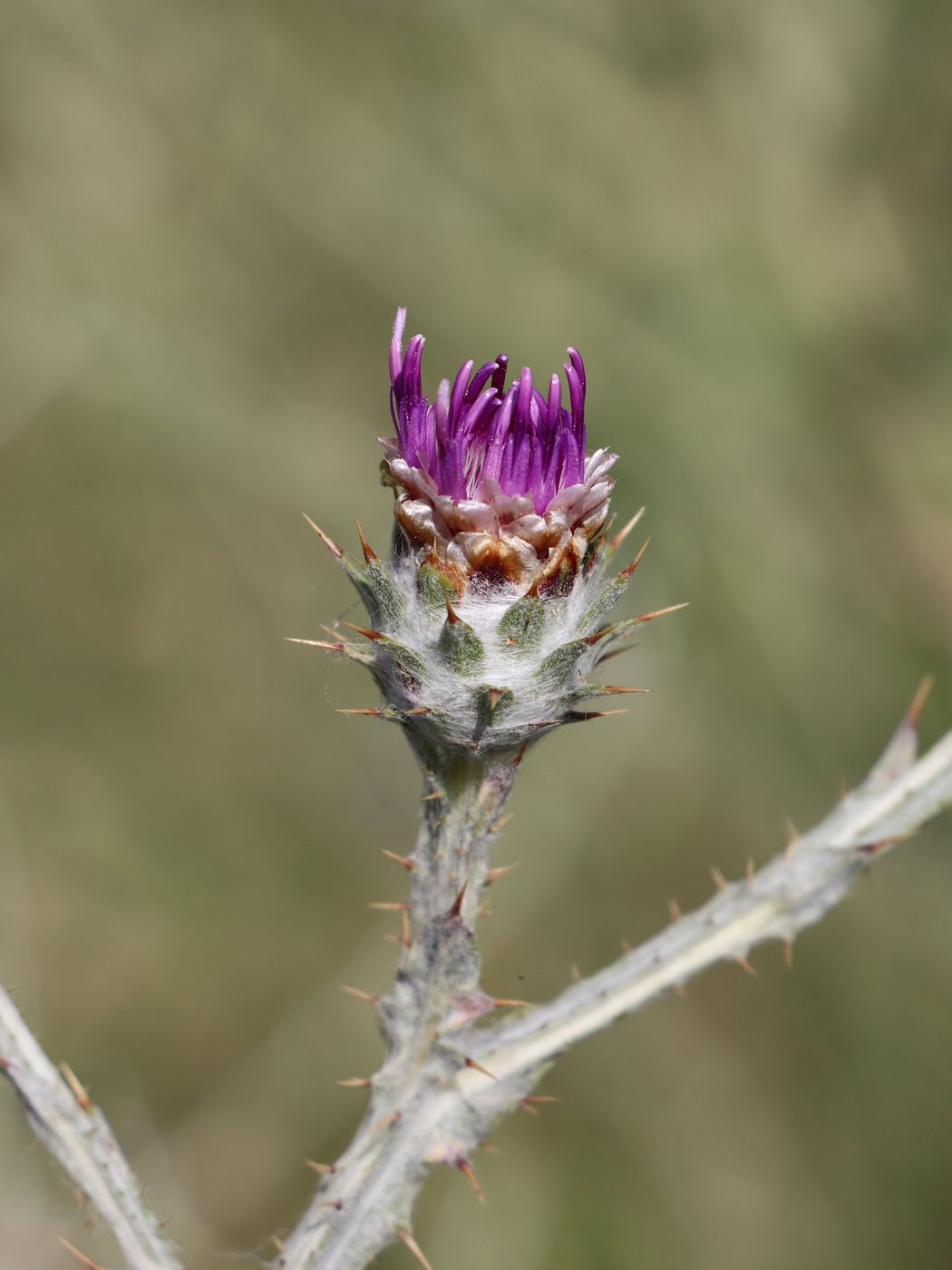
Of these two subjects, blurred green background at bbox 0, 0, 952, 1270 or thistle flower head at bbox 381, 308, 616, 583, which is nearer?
thistle flower head at bbox 381, 308, 616, 583

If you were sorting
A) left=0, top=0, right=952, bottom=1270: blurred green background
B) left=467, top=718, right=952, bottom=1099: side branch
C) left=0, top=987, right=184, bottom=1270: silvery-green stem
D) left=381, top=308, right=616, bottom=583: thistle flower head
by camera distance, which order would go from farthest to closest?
left=0, top=0, right=952, bottom=1270: blurred green background → left=467, top=718, right=952, bottom=1099: side branch → left=0, top=987, right=184, bottom=1270: silvery-green stem → left=381, top=308, right=616, bottom=583: thistle flower head

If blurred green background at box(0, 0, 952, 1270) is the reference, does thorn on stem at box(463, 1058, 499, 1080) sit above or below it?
below

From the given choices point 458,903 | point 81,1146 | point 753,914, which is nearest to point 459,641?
point 458,903

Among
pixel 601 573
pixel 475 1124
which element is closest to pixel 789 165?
pixel 601 573

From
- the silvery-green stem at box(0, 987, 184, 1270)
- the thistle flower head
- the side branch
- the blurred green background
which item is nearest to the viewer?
the thistle flower head

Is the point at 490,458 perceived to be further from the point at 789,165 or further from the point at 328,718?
the point at 789,165

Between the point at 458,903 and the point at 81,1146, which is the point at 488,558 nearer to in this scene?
the point at 458,903

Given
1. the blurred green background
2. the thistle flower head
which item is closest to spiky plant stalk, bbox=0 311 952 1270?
the thistle flower head

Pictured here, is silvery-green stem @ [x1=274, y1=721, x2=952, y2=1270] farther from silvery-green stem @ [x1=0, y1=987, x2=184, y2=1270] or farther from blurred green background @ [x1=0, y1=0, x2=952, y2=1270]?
blurred green background @ [x1=0, y1=0, x2=952, y2=1270]
